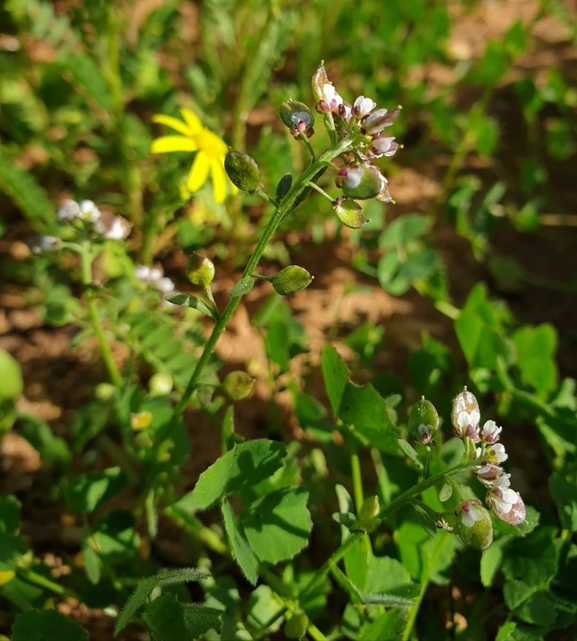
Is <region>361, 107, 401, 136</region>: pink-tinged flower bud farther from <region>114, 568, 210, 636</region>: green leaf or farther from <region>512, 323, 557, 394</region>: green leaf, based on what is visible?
<region>512, 323, 557, 394</region>: green leaf

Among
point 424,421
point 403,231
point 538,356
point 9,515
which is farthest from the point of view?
point 403,231

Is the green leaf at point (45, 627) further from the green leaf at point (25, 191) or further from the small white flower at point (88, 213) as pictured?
the green leaf at point (25, 191)

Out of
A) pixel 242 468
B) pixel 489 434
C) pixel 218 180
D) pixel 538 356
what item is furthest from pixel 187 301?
pixel 538 356

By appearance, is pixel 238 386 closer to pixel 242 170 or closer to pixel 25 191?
pixel 242 170

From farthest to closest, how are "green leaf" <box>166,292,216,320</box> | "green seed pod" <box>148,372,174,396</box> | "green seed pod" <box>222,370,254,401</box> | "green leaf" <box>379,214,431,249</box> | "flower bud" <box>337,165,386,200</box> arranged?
1. "green leaf" <box>379,214,431,249</box>
2. "green seed pod" <box>148,372,174,396</box>
3. "green seed pod" <box>222,370,254,401</box>
4. "green leaf" <box>166,292,216,320</box>
5. "flower bud" <box>337,165,386,200</box>

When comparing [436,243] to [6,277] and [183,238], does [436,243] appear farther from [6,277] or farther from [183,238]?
[6,277]

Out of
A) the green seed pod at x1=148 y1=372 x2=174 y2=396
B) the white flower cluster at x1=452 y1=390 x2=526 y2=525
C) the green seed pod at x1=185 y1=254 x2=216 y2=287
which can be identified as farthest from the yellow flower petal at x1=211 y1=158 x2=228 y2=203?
the white flower cluster at x1=452 y1=390 x2=526 y2=525
